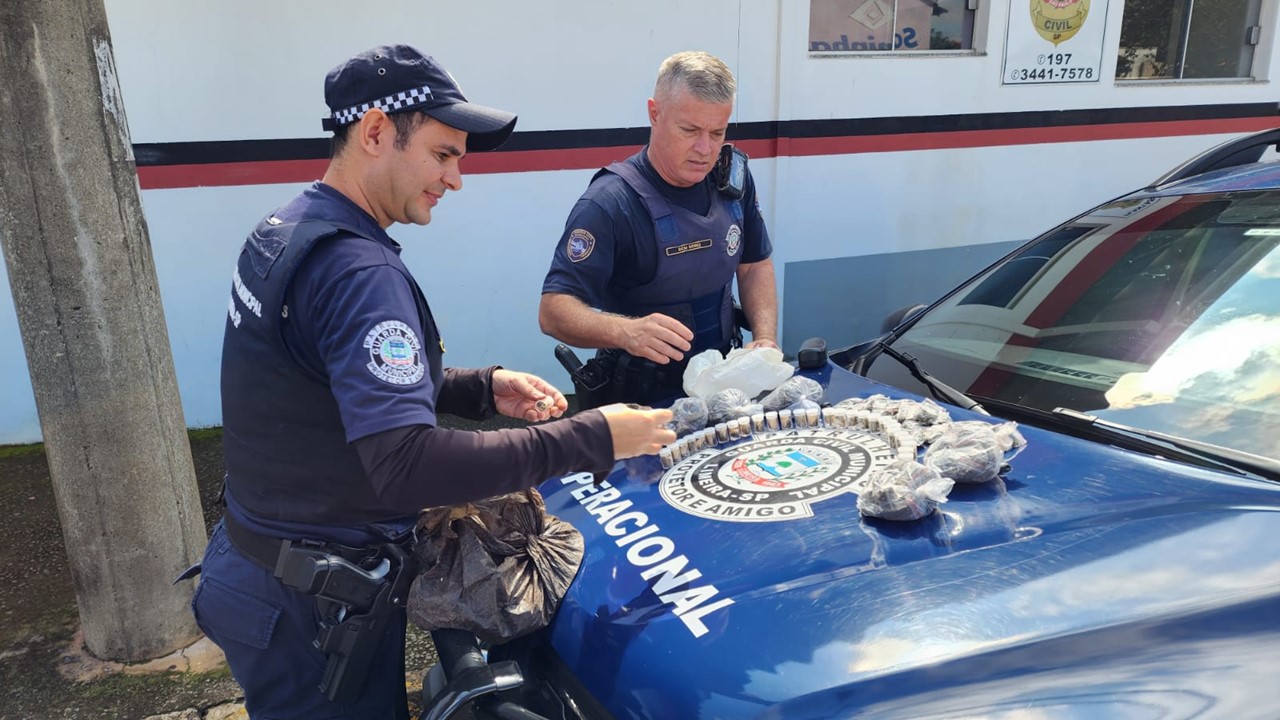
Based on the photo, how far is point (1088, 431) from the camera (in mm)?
1742

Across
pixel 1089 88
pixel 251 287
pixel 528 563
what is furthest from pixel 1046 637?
pixel 1089 88

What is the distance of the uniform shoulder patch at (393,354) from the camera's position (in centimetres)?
121

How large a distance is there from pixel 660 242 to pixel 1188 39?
4834 millimetres

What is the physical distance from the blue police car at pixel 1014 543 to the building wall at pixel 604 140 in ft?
8.63

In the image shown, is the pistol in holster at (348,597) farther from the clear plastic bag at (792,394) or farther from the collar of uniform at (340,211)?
the clear plastic bag at (792,394)

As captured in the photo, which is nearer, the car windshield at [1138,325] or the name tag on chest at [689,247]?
the car windshield at [1138,325]

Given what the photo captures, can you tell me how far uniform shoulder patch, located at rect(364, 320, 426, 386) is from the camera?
1205 millimetres

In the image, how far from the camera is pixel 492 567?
1.48 m

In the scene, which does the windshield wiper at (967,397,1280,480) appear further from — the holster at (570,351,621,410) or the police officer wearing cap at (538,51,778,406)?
the holster at (570,351,621,410)

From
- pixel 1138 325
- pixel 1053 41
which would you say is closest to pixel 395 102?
pixel 1138 325

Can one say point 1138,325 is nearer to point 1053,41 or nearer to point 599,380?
point 599,380

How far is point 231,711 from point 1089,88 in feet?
17.4

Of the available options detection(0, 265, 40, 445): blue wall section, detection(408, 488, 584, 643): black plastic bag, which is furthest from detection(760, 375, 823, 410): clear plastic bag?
detection(0, 265, 40, 445): blue wall section

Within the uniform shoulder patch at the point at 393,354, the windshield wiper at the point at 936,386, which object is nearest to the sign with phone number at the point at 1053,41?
the windshield wiper at the point at 936,386
